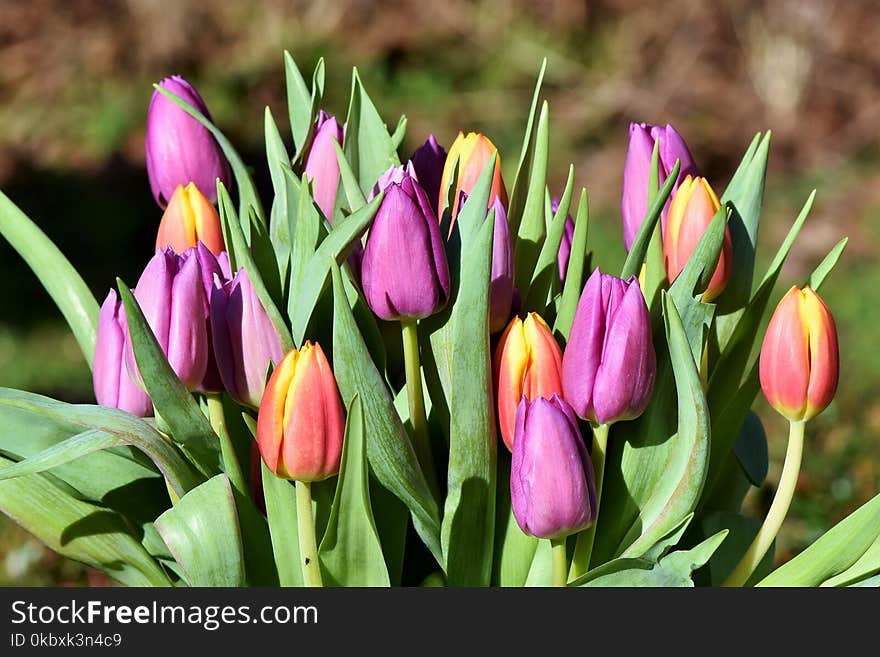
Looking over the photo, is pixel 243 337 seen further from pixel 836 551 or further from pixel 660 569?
pixel 836 551

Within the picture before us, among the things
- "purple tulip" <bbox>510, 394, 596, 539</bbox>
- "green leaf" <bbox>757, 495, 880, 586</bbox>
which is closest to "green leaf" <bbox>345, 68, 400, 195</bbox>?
"purple tulip" <bbox>510, 394, 596, 539</bbox>

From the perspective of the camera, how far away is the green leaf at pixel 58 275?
967 millimetres

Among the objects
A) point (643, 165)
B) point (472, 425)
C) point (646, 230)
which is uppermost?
point (643, 165)

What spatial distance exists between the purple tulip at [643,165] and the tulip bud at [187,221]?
33 cm

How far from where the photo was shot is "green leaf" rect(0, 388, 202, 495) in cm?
74

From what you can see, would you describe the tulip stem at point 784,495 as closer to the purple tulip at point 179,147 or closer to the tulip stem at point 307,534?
the tulip stem at point 307,534

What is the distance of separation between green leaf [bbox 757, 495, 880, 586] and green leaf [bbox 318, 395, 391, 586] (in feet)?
0.95

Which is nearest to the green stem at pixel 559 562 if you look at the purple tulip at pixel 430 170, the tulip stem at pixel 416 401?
the tulip stem at pixel 416 401

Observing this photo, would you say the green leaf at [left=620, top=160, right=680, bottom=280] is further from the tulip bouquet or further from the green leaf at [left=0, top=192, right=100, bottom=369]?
the green leaf at [left=0, top=192, right=100, bottom=369]

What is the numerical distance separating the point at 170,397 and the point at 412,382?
0.16 m

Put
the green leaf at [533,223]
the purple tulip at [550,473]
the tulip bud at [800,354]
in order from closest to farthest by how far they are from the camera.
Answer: the purple tulip at [550,473], the tulip bud at [800,354], the green leaf at [533,223]

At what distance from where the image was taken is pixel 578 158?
3857 mm

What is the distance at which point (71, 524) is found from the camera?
0.83 metres

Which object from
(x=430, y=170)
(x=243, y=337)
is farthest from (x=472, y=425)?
(x=430, y=170)
